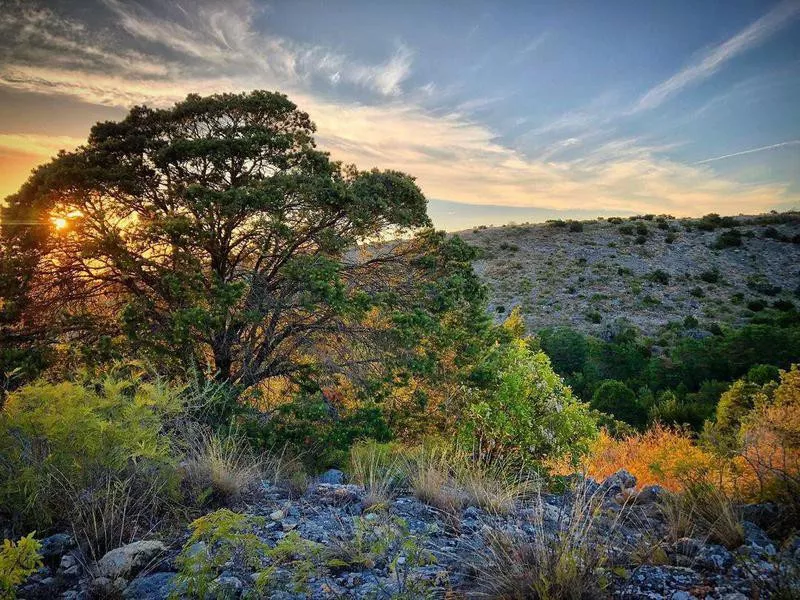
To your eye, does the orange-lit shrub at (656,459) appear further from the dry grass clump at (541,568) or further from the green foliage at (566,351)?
the green foliage at (566,351)

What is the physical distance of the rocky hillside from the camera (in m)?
33.6

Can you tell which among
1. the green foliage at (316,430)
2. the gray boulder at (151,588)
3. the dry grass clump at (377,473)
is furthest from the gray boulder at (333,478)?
the gray boulder at (151,588)

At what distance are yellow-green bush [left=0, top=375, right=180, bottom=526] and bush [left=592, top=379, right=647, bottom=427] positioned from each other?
1961 cm

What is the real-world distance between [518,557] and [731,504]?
248 centimetres

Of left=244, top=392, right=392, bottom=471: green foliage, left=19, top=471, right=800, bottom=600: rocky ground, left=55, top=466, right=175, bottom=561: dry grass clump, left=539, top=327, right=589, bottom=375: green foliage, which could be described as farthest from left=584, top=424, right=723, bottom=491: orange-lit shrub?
left=539, top=327, right=589, bottom=375: green foliage

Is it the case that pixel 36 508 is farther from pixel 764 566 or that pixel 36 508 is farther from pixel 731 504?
pixel 731 504

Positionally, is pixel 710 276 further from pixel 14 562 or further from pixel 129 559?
pixel 14 562

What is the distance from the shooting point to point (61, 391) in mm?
4258

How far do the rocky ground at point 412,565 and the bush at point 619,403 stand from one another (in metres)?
17.2

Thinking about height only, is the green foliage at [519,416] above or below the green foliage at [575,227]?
below

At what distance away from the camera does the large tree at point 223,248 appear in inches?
309

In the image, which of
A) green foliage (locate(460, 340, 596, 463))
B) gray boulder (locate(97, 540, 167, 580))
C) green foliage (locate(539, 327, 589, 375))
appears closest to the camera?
gray boulder (locate(97, 540, 167, 580))

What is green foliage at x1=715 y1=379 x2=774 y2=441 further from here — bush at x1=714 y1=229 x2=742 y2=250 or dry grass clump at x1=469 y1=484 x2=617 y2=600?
bush at x1=714 y1=229 x2=742 y2=250

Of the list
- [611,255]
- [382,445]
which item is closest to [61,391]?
[382,445]
